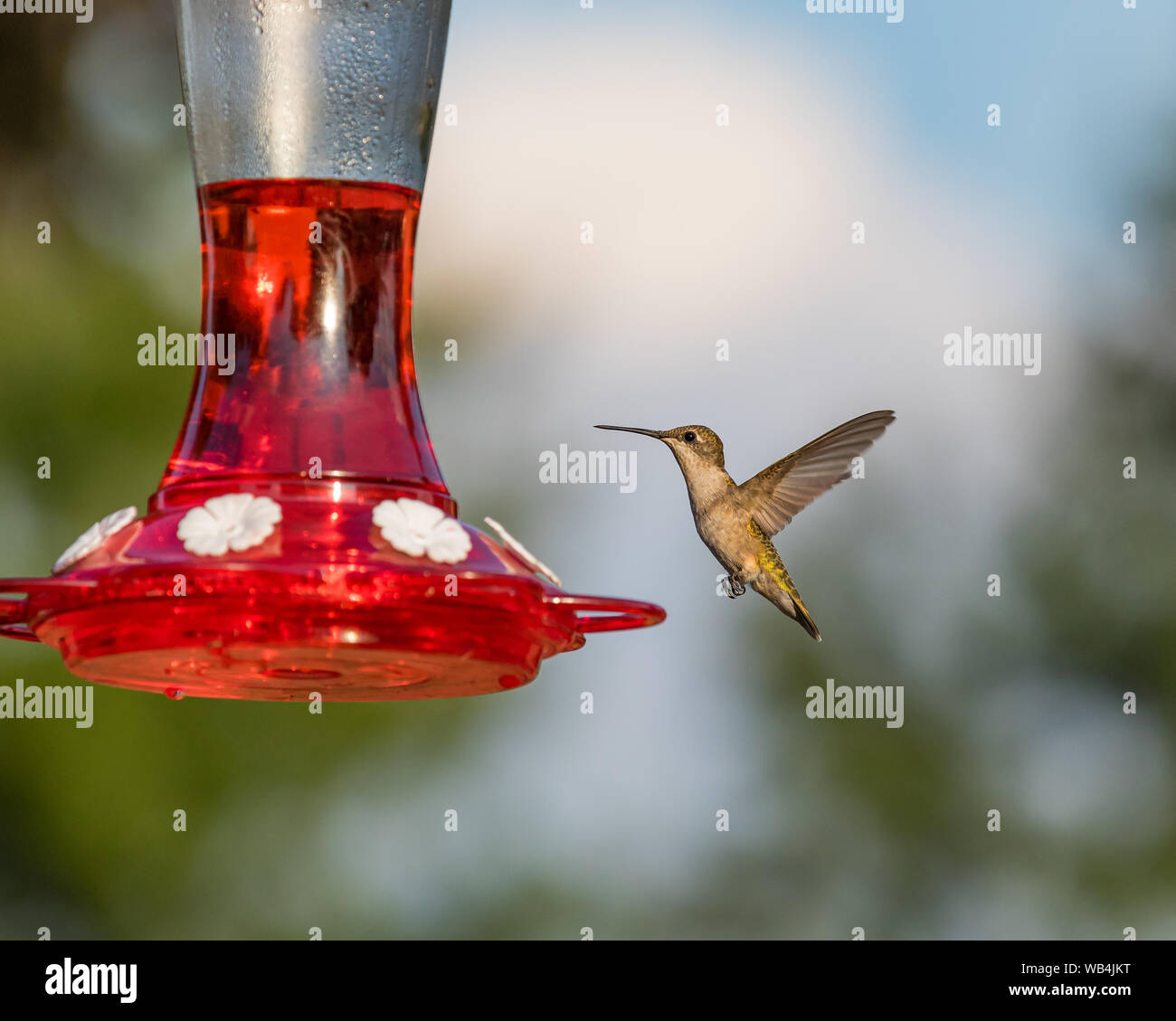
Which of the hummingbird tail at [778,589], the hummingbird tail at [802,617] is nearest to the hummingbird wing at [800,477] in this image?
the hummingbird tail at [778,589]

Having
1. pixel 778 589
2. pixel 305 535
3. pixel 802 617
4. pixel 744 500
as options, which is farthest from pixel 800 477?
pixel 305 535

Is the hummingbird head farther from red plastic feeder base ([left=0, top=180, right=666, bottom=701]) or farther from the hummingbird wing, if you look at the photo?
red plastic feeder base ([left=0, top=180, right=666, bottom=701])

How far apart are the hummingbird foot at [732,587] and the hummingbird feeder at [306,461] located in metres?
2.20

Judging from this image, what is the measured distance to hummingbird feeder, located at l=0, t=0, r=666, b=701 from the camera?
355cm

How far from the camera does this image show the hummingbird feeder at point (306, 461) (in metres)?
3.55

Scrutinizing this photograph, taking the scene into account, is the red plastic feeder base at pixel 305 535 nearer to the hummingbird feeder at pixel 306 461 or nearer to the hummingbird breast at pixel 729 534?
the hummingbird feeder at pixel 306 461

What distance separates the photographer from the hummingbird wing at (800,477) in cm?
598

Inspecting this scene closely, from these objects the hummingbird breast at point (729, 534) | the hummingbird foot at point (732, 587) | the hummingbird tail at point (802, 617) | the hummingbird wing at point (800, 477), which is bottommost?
the hummingbird tail at point (802, 617)

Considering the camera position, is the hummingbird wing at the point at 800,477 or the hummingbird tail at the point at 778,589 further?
the hummingbird tail at the point at 778,589

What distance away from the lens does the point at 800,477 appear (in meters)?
6.41

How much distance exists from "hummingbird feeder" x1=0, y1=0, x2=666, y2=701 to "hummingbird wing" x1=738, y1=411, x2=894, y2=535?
6.53 ft

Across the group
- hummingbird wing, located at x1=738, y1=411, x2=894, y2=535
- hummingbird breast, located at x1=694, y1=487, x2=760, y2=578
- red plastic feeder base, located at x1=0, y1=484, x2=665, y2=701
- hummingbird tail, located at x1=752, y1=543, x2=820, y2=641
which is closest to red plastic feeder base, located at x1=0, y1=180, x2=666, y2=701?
red plastic feeder base, located at x1=0, y1=484, x2=665, y2=701

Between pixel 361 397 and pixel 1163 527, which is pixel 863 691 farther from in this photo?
pixel 361 397

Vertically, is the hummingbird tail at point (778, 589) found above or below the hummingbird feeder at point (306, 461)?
below
